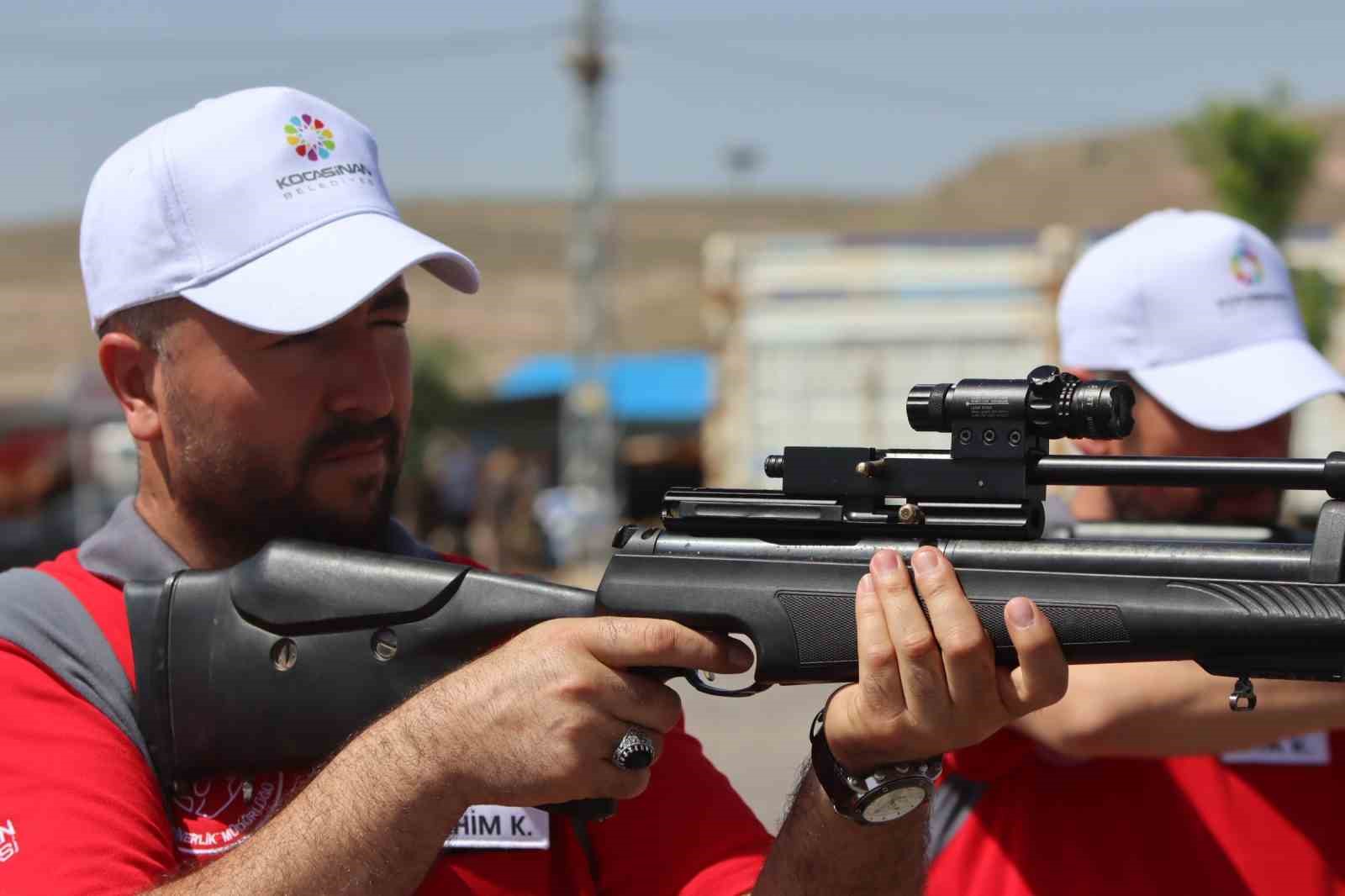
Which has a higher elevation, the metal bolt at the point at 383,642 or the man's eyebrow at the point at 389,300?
the man's eyebrow at the point at 389,300

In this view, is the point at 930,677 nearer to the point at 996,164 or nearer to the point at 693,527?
the point at 693,527

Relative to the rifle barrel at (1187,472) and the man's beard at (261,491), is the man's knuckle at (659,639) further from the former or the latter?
the man's beard at (261,491)

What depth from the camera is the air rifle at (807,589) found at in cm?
207

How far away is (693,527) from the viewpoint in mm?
2385

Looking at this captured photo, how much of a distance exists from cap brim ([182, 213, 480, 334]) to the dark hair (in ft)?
0.23

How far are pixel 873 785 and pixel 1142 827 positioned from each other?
991mm

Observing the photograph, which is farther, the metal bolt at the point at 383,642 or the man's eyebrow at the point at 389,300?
the man's eyebrow at the point at 389,300

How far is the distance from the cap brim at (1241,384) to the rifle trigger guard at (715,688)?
1.21 metres

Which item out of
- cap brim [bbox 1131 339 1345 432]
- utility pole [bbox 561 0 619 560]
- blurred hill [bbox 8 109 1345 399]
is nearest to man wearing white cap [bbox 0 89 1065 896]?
cap brim [bbox 1131 339 1345 432]

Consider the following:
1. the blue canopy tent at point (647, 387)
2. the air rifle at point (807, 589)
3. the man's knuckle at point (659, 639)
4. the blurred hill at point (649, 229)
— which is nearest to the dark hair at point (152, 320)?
the air rifle at point (807, 589)

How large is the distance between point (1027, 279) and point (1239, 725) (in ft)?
65.5

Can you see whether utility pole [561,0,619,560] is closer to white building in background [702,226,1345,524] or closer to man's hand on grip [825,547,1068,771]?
white building in background [702,226,1345,524]

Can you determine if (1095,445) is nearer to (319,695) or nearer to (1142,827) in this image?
(1142,827)

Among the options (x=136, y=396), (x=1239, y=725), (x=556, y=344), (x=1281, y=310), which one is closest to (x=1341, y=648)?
(x=1239, y=725)
